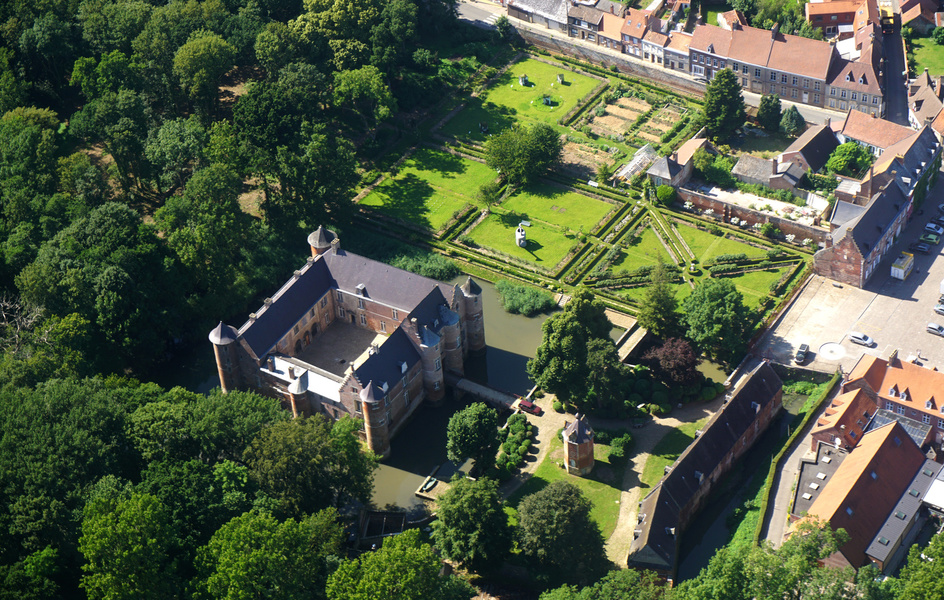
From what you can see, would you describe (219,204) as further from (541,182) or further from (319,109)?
(541,182)

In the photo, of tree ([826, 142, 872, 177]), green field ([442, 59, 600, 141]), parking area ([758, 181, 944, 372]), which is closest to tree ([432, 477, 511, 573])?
parking area ([758, 181, 944, 372])

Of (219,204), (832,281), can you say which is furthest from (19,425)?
(832,281)

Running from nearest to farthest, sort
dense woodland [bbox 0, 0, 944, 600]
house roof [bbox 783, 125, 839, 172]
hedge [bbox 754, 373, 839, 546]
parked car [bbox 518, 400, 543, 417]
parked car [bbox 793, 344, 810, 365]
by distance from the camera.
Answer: dense woodland [bbox 0, 0, 944, 600]
hedge [bbox 754, 373, 839, 546]
parked car [bbox 518, 400, 543, 417]
parked car [bbox 793, 344, 810, 365]
house roof [bbox 783, 125, 839, 172]

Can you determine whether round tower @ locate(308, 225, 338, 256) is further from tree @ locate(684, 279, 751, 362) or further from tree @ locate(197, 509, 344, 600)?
tree @ locate(684, 279, 751, 362)

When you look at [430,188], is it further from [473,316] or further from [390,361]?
[390,361]

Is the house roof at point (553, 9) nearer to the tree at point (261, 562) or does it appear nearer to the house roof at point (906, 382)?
the house roof at point (906, 382)

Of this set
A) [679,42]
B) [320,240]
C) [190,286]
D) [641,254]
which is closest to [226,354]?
[190,286]
